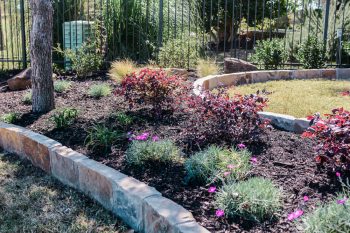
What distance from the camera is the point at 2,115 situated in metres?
5.36

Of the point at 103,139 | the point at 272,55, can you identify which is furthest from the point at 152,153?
the point at 272,55

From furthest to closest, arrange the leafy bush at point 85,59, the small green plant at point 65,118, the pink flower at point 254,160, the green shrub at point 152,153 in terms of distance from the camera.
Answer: the leafy bush at point 85,59 → the small green plant at point 65,118 → the green shrub at point 152,153 → the pink flower at point 254,160

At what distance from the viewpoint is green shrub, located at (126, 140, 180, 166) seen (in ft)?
11.8

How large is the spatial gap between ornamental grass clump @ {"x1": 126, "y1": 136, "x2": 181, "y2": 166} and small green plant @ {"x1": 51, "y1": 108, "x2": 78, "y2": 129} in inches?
48.3

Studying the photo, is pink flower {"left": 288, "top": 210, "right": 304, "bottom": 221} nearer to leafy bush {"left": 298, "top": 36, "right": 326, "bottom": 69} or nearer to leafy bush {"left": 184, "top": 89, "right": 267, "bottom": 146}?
leafy bush {"left": 184, "top": 89, "right": 267, "bottom": 146}

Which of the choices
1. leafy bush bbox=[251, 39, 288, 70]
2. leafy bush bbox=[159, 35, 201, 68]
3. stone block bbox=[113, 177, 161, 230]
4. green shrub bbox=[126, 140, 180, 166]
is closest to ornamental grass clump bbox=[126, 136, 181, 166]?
green shrub bbox=[126, 140, 180, 166]

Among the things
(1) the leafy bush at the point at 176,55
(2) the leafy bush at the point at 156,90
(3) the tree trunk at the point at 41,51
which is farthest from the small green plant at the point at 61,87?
(1) the leafy bush at the point at 176,55

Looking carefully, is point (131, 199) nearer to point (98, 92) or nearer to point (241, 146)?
point (241, 146)

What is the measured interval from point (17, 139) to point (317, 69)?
215 inches

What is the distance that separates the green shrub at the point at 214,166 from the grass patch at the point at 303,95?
1.96 meters

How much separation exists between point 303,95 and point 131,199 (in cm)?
385

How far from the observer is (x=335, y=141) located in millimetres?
3160

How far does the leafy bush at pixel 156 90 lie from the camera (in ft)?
16.3

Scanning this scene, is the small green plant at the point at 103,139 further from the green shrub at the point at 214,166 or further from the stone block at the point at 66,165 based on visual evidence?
the green shrub at the point at 214,166
